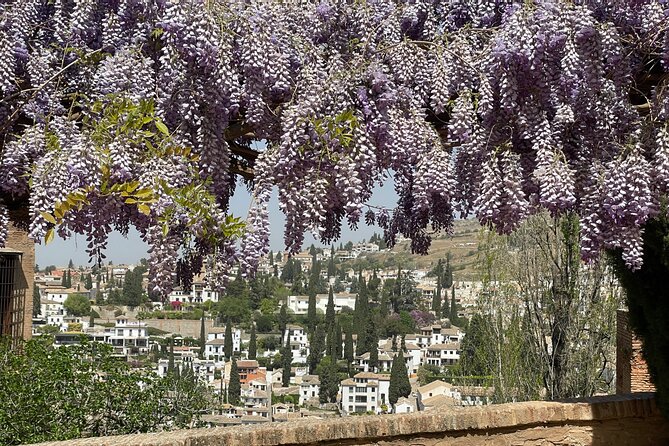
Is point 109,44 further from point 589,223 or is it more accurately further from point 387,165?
point 589,223

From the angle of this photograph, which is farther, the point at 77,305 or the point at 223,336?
the point at 223,336

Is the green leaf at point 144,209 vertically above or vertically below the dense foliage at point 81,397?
above

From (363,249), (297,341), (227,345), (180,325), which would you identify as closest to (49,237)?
(227,345)

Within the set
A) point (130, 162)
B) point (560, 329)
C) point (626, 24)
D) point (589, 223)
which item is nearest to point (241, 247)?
point (130, 162)

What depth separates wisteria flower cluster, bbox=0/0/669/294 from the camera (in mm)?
3635

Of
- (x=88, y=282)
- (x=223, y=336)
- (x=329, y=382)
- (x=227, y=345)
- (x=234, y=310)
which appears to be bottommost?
(x=329, y=382)

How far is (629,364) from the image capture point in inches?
314

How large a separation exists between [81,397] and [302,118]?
3050 mm

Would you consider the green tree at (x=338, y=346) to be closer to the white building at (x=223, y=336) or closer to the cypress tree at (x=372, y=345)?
the cypress tree at (x=372, y=345)

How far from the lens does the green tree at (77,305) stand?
2933 inches

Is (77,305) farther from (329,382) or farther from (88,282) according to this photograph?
(329,382)

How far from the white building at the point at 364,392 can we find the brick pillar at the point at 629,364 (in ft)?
168

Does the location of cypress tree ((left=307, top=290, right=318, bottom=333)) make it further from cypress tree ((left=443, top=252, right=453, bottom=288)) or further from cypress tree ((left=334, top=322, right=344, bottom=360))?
cypress tree ((left=443, top=252, right=453, bottom=288))

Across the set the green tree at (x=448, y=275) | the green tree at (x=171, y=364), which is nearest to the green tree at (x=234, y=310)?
the green tree at (x=171, y=364)
